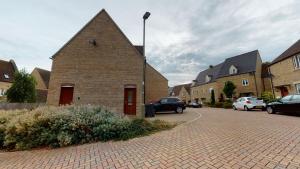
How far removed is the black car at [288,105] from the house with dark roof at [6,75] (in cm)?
3998

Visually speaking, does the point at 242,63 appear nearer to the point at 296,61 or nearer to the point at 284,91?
the point at 284,91

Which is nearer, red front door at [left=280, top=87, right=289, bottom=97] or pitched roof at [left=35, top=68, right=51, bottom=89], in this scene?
red front door at [left=280, top=87, right=289, bottom=97]

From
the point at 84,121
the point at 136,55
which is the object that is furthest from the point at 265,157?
the point at 136,55

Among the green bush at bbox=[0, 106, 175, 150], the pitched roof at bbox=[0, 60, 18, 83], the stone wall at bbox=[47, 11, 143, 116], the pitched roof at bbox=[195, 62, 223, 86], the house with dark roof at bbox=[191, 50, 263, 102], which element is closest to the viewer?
the green bush at bbox=[0, 106, 175, 150]

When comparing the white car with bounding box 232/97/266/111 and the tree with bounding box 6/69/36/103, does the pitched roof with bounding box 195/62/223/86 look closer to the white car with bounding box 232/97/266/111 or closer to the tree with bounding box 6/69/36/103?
the white car with bounding box 232/97/266/111

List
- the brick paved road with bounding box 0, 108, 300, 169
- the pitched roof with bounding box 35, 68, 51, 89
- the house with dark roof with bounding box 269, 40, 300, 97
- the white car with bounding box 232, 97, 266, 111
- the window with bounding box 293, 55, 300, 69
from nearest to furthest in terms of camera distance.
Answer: the brick paved road with bounding box 0, 108, 300, 169 → the white car with bounding box 232, 97, 266, 111 → the window with bounding box 293, 55, 300, 69 → the house with dark roof with bounding box 269, 40, 300, 97 → the pitched roof with bounding box 35, 68, 51, 89

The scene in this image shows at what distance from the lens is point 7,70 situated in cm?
3322

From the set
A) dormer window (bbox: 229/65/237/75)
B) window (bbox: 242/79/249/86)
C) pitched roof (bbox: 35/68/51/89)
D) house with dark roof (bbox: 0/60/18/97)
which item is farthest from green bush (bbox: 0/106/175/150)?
dormer window (bbox: 229/65/237/75)

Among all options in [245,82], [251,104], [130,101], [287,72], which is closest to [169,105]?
[130,101]

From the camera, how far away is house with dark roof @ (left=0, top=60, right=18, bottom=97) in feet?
100

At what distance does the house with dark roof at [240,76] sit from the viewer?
3044cm

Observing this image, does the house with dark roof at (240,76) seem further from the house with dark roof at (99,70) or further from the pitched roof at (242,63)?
the house with dark roof at (99,70)

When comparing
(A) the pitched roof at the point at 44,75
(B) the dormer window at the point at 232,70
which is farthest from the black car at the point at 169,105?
(A) the pitched roof at the point at 44,75

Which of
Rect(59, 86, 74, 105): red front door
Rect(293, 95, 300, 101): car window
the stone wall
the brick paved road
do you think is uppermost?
the stone wall
